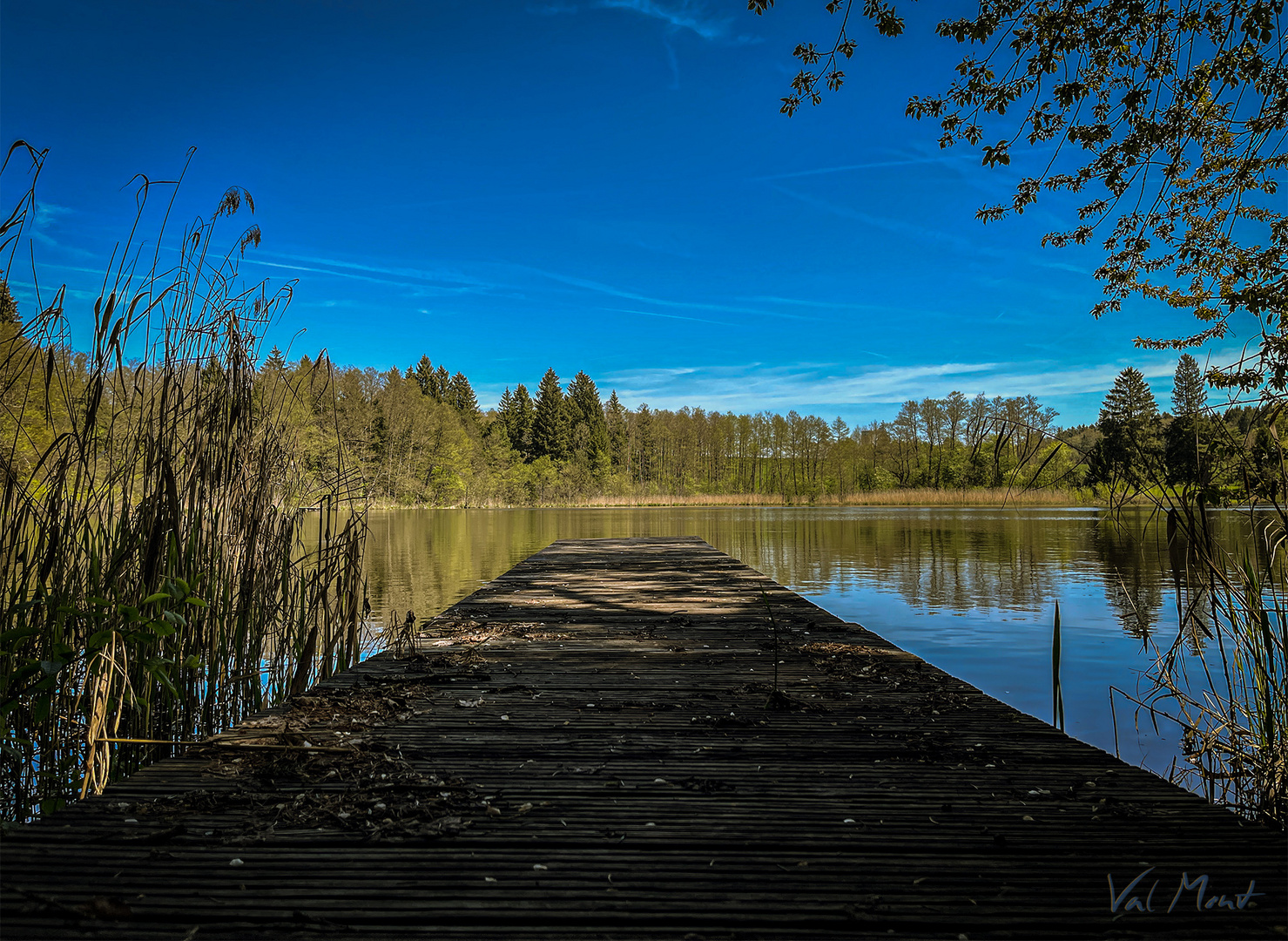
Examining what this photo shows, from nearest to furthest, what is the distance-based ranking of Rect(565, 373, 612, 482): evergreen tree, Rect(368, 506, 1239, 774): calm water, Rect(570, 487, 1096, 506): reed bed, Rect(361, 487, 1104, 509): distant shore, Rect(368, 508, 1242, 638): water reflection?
Rect(368, 506, 1239, 774): calm water, Rect(368, 508, 1242, 638): water reflection, Rect(570, 487, 1096, 506): reed bed, Rect(361, 487, 1104, 509): distant shore, Rect(565, 373, 612, 482): evergreen tree

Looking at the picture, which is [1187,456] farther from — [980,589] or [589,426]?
[589,426]

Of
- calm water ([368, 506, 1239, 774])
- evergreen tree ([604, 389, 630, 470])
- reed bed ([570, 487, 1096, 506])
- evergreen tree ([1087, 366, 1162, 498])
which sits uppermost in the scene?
evergreen tree ([604, 389, 630, 470])

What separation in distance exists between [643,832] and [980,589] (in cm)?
822

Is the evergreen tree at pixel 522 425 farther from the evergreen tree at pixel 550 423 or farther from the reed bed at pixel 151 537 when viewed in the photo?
the reed bed at pixel 151 537

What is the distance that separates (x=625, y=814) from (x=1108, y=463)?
7.90ft

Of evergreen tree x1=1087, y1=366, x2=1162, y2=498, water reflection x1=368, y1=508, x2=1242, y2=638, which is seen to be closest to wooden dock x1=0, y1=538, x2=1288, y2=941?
evergreen tree x1=1087, y1=366, x2=1162, y2=498

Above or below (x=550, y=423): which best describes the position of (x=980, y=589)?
below

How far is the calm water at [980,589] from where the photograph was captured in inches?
178

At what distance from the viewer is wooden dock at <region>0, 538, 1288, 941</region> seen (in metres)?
1.09

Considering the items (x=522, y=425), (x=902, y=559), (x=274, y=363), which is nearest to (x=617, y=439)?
(x=522, y=425)

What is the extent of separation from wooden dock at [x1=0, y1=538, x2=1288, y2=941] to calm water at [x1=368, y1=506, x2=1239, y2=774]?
104 cm

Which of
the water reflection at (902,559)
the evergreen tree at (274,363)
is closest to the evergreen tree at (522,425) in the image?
the water reflection at (902,559)
